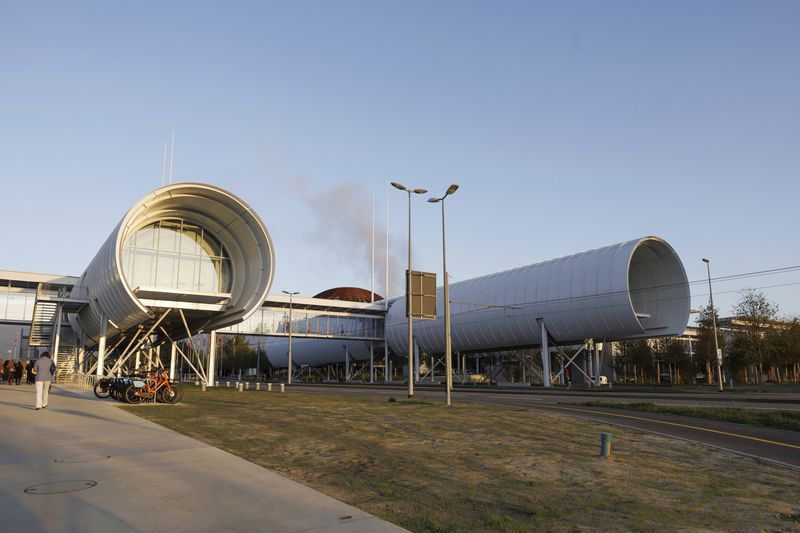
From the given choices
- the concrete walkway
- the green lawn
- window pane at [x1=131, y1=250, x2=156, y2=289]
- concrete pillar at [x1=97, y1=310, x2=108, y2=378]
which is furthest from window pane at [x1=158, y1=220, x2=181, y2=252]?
the concrete walkway

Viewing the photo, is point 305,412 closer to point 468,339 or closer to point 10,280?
point 468,339

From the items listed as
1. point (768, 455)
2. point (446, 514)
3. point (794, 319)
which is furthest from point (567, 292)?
point (446, 514)

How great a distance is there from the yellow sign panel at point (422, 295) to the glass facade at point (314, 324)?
51.4m

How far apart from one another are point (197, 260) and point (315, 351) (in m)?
68.9

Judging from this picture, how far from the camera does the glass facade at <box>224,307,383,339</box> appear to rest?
75938 mm

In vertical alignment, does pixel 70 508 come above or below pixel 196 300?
below

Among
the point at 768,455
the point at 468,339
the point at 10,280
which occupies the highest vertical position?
the point at 10,280

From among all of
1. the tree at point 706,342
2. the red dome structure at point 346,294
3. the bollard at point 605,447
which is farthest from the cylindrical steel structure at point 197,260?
the red dome structure at point 346,294

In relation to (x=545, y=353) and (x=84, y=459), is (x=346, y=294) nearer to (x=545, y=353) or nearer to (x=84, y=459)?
(x=545, y=353)

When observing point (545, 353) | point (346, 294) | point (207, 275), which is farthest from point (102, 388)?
point (346, 294)

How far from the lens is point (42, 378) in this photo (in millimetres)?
18688

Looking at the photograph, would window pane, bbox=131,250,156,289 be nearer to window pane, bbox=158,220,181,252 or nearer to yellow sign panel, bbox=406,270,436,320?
window pane, bbox=158,220,181,252

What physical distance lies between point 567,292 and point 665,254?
29.3 feet

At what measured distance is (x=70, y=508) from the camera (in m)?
6.43
